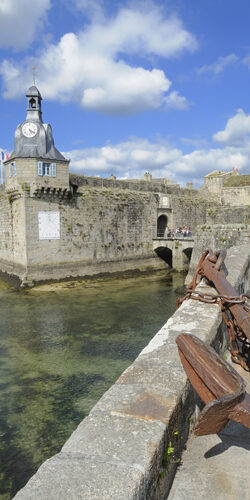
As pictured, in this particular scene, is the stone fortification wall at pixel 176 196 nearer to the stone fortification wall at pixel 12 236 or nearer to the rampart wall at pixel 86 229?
the rampart wall at pixel 86 229

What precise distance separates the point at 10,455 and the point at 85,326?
701 cm

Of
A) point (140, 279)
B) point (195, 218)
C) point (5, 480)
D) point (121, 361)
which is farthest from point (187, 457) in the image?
point (195, 218)

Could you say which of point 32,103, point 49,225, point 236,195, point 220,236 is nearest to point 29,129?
point 32,103

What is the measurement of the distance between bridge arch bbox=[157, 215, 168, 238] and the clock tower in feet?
35.9

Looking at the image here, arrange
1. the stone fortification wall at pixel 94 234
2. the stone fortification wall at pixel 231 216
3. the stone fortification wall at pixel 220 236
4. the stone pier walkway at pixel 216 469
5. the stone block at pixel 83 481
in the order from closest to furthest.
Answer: the stone block at pixel 83 481 < the stone pier walkway at pixel 216 469 < the stone fortification wall at pixel 220 236 < the stone fortification wall at pixel 231 216 < the stone fortification wall at pixel 94 234

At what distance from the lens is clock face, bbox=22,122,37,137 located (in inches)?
786

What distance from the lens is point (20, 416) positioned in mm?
7113

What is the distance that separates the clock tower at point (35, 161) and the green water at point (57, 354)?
582cm

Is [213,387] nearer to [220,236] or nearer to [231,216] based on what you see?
[220,236]

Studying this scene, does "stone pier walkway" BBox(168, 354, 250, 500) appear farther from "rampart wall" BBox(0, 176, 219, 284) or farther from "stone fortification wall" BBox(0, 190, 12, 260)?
"stone fortification wall" BBox(0, 190, 12, 260)

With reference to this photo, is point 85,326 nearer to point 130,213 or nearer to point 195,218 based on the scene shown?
point 130,213

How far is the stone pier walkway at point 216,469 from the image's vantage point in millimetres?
1860

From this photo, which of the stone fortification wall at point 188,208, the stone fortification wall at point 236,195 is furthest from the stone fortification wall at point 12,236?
the stone fortification wall at point 236,195

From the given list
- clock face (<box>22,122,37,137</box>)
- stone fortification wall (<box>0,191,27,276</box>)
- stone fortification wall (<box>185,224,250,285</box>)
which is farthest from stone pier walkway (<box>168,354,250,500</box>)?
clock face (<box>22,122,37,137</box>)
